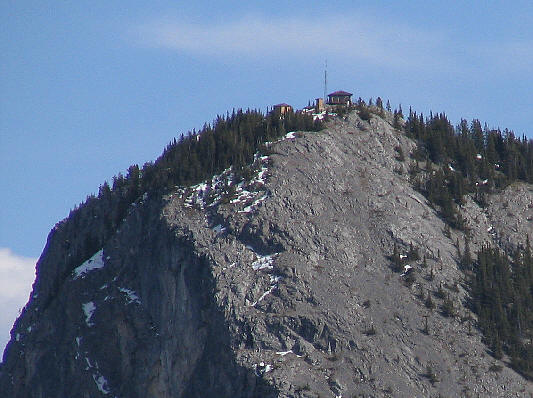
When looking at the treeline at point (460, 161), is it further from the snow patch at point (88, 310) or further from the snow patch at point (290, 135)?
the snow patch at point (88, 310)

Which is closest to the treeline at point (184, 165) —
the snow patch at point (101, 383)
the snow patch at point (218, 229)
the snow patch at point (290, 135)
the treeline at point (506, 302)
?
the snow patch at point (290, 135)

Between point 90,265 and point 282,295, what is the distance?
2689 cm

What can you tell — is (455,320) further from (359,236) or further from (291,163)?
(291,163)

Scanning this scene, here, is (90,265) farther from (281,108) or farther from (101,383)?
(281,108)

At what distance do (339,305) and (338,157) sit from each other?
81.0 feet

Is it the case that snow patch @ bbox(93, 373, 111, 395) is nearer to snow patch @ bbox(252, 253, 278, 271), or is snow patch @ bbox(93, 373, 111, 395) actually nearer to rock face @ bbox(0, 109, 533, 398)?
rock face @ bbox(0, 109, 533, 398)

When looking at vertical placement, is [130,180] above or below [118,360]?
above

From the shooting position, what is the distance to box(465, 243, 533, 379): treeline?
148375mm

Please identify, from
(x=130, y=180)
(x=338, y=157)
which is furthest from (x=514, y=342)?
(x=130, y=180)

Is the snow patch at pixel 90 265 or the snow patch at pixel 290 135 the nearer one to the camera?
the snow patch at pixel 90 265

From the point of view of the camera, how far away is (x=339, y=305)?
5812 inches

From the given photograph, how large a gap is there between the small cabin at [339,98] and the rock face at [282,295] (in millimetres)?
9503

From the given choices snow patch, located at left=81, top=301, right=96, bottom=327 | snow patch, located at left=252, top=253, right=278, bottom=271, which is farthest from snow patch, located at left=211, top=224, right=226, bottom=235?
snow patch, located at left=81, top=301, right=96, bottom=327

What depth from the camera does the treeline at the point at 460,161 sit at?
17000 centimetres
